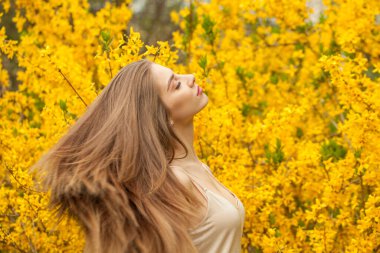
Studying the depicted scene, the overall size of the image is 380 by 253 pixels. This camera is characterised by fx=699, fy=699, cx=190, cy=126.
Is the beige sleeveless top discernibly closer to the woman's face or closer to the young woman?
the young woman

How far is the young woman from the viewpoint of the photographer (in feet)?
7.44

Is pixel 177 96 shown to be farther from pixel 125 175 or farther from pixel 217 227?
pixel 217 227

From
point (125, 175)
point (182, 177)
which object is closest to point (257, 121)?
point (182, 177)

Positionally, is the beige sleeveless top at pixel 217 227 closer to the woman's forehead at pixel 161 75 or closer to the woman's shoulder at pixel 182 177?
the woman's shoulder at pixel 182 177

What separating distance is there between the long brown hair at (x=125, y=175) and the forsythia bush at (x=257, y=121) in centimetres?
37

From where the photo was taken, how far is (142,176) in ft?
7.78

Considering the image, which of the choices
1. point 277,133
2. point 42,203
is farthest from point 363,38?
point 42,203

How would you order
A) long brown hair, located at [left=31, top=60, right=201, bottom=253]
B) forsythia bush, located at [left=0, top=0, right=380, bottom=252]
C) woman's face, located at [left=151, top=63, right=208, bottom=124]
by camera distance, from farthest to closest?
forsythia bush, located at [left=0, top=0, right=380, bottom=252]
woman's face, located at [left=151, top=63, right=208, bottom=124]
long brown hair, located at [left=31, top=60, right=201, bottom=253]

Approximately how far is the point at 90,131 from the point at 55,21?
8.26 feet

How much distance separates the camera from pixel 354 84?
3365mm

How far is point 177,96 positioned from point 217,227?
511 mm

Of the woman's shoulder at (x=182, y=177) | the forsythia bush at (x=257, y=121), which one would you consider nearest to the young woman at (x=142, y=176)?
the woman's shoulder at (x=182, y=177)

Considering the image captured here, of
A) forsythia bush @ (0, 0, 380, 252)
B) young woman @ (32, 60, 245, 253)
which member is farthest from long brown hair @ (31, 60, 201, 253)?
forsythia bush @ (0, 0, 380, 252)

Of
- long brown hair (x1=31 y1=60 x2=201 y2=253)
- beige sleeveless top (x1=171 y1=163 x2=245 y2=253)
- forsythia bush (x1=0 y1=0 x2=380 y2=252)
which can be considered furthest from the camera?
forsythia bush (x1=0 y1=0 x2=380 y2=252)
